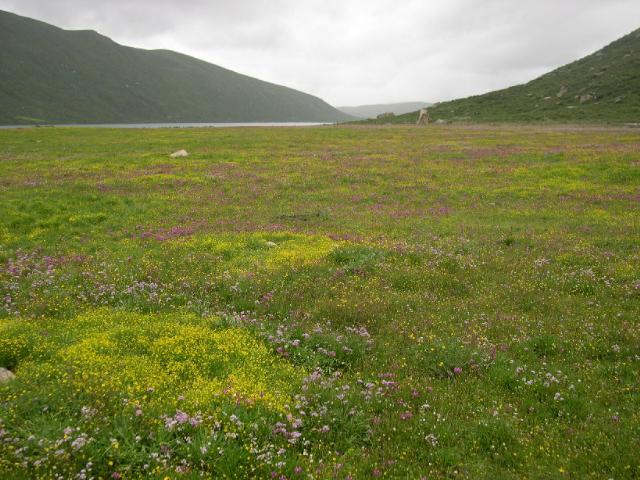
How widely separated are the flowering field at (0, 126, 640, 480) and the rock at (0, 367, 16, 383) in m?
0.12

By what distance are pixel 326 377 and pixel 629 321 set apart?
8.10 metres

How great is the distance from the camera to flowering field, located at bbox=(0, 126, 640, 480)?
6.25m

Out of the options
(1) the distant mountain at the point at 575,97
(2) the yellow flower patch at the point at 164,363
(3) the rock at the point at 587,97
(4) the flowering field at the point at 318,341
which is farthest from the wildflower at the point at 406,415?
(3) the rock at the point at 587,97

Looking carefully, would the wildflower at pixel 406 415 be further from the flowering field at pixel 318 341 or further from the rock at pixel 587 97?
the rock at pixel 587 97

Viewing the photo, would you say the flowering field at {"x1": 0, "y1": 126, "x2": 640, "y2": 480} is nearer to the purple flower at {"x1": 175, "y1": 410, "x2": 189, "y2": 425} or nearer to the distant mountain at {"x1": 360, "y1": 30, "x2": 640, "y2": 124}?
the purple flower at {"x1": 175, "y1": 410, "x2": 189, "y2": 425}

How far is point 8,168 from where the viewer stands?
36406 millimetres

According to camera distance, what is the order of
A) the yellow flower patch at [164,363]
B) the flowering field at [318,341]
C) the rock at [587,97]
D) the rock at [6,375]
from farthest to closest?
the rock at [587,97] < the rock at [6,375] < the yellow flower patch at [164,363] < the flowering field at [318,341]

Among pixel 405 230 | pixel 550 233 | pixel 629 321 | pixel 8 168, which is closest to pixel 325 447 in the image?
pixel 629 321

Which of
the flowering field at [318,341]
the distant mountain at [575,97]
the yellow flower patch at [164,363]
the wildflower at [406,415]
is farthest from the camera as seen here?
the distant mountain at [575,97]

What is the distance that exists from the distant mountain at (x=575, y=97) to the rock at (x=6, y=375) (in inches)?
3990

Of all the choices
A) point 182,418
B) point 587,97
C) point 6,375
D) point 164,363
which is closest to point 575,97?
point 587,97

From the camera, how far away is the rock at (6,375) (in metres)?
7.53

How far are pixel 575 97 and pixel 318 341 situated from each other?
444 feet

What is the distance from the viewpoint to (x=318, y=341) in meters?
9.59
